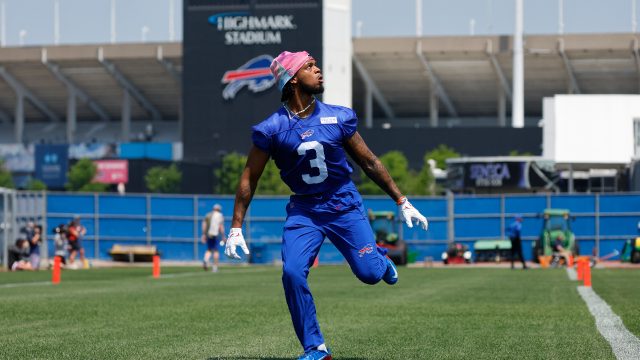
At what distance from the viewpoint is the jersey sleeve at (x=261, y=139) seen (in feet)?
31.7

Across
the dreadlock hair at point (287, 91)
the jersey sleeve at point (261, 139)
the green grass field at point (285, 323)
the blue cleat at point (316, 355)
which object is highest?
the dreadlock hair at point (287, 91)

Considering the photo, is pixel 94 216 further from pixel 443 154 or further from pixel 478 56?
pixel 478 56

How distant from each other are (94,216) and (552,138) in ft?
77.7

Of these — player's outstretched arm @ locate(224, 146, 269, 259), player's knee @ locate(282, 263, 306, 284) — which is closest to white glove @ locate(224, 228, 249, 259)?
player's outstretched arm @ locate(224, 146, 269, 259)

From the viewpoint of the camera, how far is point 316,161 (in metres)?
9.76

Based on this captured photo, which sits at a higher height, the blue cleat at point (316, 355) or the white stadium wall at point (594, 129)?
the white stadium wall at point (594, 129)

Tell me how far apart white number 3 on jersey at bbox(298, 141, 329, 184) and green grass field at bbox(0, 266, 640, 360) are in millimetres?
1554

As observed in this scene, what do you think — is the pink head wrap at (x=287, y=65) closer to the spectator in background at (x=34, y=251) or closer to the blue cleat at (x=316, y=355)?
the blue cleat at (x=316, y=355)

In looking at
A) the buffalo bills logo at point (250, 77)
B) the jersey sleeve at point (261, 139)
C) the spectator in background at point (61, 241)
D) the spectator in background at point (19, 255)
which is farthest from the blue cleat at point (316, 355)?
the buffalo bills logo at point (250, 77)

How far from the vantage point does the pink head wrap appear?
9.79 metres

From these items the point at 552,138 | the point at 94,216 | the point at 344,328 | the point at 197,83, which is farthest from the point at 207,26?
the point at 344,328

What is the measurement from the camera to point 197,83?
103 meters

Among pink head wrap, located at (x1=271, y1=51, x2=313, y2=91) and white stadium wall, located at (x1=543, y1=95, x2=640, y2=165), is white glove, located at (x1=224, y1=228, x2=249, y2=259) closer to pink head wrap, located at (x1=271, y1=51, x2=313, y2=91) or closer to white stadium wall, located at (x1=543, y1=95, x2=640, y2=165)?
pink head wrap, located at (x1=271, y1=51, x2=313, y2=91)

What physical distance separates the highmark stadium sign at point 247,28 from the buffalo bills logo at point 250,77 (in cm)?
147
